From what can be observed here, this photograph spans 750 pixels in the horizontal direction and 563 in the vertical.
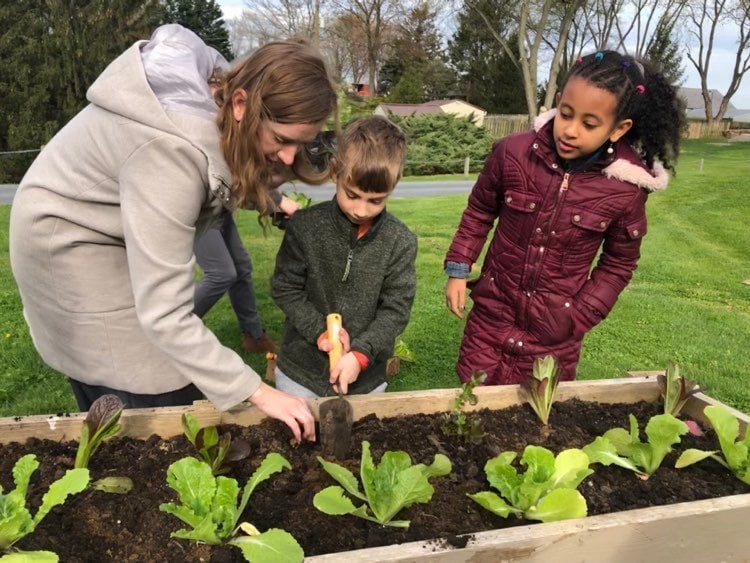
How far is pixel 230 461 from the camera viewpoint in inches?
68.1

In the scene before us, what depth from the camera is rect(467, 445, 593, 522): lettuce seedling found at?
151cm

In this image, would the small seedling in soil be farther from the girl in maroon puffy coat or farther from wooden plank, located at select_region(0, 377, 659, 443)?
the girl in maroon puffy coat

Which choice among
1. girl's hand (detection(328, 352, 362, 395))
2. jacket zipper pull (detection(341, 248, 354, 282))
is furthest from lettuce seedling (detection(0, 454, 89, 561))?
jacket zipper pull (detection(341, 248, 354, 282))

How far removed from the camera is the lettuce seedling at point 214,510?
51.8 inches

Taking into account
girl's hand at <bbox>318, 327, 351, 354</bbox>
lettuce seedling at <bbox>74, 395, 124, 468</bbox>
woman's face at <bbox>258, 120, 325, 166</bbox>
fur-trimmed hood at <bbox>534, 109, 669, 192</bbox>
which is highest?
woman's face at <bbox>258, 120, 325, 166</bbox>

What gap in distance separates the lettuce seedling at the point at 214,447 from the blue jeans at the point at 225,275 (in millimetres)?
1767

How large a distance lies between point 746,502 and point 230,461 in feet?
4.79

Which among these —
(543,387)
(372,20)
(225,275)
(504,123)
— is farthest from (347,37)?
(543,387)

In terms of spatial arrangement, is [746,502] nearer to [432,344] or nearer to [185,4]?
[432,344]

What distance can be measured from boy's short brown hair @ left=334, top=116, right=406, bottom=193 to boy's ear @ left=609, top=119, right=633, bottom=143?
2.62 ft

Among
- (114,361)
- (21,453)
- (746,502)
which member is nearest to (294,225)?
(114,361)

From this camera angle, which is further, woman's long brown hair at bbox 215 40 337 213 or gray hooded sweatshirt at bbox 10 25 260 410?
woman's long brown hair at bbox 215 40 337 213

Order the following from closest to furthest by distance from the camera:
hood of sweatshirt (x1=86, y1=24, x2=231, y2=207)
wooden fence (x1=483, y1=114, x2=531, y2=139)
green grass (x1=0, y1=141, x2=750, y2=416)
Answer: hood of sweatshirt (x1=86, y1=24, x2=231, y2=207) → green grass (x1=0, y1=141, x2=750, y2=416) → wooden fence (x1=483, y1=114, x2=531, y2=139)

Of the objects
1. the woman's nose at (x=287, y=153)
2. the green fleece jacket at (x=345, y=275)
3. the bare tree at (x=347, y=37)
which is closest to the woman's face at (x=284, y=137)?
the woman's nose at (x=287, y=153)
